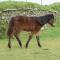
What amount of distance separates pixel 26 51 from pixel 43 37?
16.3ft

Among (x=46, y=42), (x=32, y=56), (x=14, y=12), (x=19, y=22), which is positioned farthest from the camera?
(x=14, y=12)

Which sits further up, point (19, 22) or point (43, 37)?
point (19, 22)

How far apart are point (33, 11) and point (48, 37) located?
2804 mm

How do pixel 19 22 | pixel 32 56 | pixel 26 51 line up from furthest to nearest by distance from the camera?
pixel 19 22
pixel 26 51
pixel 32 56

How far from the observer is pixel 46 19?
12602 millimetres

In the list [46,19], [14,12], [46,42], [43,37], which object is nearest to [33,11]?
[14,12]

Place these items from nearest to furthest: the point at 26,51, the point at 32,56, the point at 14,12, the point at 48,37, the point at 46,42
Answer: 1. the point at 32,56
2. the point at 26,51
3. the point at 46,42
4. the point at 48,37
5. the point at 14,12

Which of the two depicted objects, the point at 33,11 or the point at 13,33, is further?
the point at 33,11

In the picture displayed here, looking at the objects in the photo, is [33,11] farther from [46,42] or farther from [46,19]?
[46,19]

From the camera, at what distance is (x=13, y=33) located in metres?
12.5

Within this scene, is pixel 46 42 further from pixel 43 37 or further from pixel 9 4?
pixel 9 4

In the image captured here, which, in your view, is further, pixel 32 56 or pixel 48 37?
pixel 48 37

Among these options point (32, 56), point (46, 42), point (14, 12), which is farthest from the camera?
point (14, 12)

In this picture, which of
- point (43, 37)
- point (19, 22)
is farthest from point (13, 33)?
point (43, 37)
